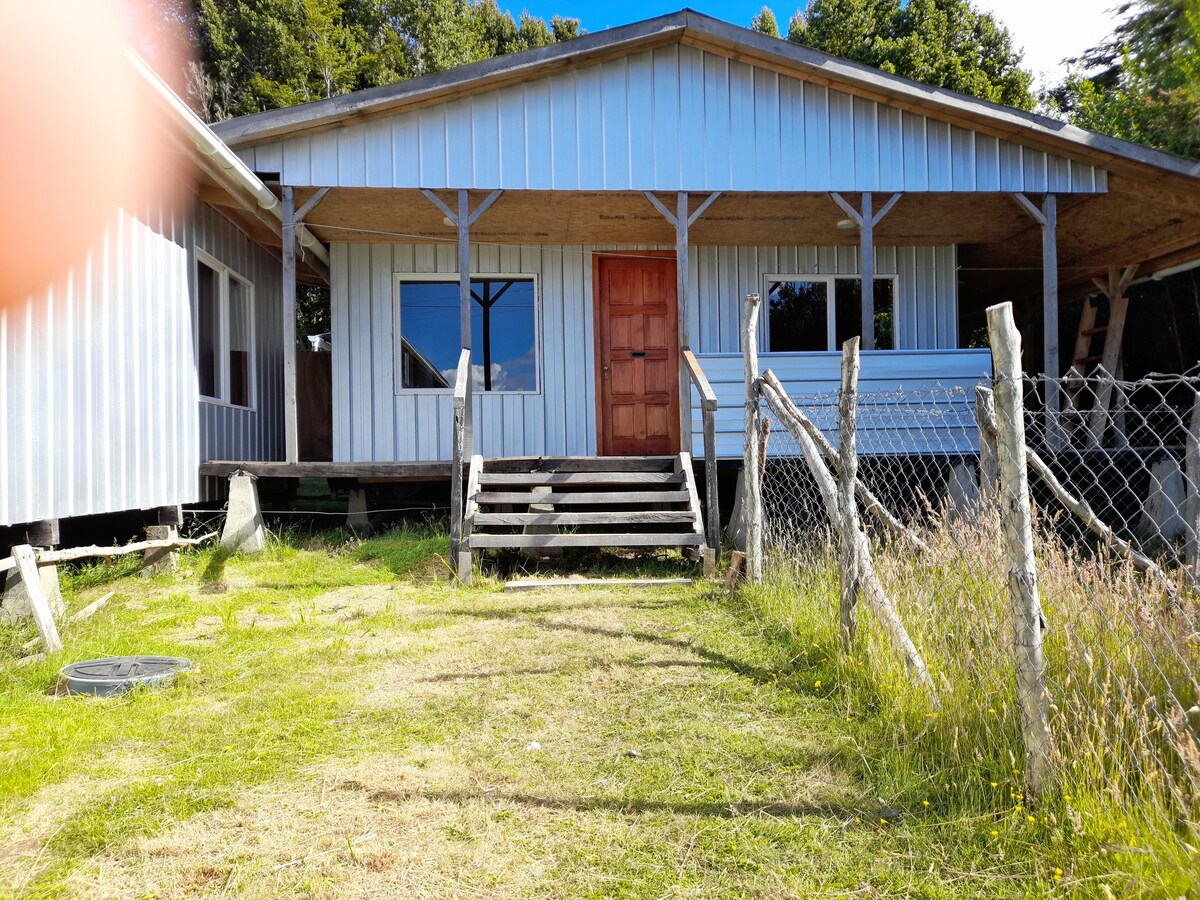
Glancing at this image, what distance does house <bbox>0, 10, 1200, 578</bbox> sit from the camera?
725cm

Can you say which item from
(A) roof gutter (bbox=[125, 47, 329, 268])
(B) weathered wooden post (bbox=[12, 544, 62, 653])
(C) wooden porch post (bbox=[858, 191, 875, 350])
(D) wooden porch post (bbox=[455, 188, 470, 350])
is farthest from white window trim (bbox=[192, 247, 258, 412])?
(C) wooden porch post (bbox=[858, 191, 875, 350])

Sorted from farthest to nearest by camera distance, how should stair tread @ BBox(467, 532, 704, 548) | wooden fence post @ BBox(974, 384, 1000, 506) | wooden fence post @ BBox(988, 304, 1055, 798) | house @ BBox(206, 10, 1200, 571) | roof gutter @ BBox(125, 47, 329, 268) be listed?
house @ BBox(206, 10, 1200, 571)
stair tread @ BBox(467, 532, 704, 548)
roof gutter @ BBox(125, 47, 329, 268)
wooden fence post @ BBox(974, 384, 1000, 506)
wooden fence post @ BBox(988, 304, 1055, 798)

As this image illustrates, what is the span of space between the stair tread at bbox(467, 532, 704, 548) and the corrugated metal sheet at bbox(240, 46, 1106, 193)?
3.43m

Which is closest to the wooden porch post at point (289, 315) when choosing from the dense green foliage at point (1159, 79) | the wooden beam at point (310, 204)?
the wooden beam at point (310, 204)

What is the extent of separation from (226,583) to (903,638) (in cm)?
489

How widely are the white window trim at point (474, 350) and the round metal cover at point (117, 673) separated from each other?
539cm

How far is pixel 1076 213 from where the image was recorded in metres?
8.96

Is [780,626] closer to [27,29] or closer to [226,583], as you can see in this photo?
[226,583]

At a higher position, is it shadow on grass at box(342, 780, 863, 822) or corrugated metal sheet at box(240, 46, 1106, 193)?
corrugated metal sheet at box(240, 46, 1106, 193)

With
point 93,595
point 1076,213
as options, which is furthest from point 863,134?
point 93,595

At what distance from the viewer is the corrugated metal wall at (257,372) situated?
25.6 ft

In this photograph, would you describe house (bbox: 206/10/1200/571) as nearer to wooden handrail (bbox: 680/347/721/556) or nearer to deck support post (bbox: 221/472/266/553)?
wooden handrail (bbox: 680/347/721/556)

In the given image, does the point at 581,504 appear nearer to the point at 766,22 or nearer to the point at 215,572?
the point at 215,572

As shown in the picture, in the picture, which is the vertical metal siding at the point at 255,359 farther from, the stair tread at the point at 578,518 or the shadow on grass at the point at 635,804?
the shadow on grass at the point at 635,804
